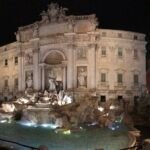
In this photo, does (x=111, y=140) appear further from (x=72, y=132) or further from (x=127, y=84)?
(x=127, y=84)

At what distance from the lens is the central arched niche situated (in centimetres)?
4054

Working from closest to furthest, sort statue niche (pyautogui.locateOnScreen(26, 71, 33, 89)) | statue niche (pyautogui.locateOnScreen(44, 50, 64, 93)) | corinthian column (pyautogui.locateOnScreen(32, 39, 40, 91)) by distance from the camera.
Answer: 1. statue niche (pyautogui.locateOnScreen(44, 50, 64, 93))
2. corinthian column (pyautogui.locateOnScreen(32, 39, 40, 91))
3. statue niche (pyautogui.locateOnScreen(26, 71, 33, 89))

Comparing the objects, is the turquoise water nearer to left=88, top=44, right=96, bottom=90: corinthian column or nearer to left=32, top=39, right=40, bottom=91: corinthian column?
left=88, top=44, right=96, bottom=90: corinthian column

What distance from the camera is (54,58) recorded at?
41.3 metres

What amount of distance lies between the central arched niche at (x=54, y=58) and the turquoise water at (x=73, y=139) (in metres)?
16.7

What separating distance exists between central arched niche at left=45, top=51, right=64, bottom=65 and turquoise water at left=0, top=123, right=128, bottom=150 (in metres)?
16.7

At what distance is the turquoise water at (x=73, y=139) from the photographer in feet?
61.3

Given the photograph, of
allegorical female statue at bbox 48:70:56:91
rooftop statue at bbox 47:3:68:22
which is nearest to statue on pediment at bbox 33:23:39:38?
rooftop statue at bbox 47:3:68:22

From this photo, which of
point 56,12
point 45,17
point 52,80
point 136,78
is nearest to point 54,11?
point 56,12

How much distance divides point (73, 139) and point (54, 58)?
2151 cm

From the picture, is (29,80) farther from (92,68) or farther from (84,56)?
(92,68)

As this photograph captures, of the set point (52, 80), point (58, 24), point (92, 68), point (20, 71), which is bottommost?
point (52, 80)

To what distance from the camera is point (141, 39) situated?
41.6m

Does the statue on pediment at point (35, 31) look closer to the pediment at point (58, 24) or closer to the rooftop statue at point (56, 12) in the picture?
the pediment at point (58, 24)
